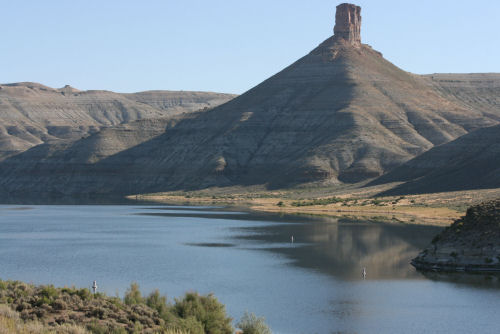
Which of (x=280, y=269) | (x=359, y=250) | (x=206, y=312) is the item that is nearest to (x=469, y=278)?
(x=280, y=269)

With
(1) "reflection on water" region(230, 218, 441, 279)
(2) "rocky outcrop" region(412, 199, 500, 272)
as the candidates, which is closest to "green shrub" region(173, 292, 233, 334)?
(1) "reflection on water" region(230, 218, 441, 279)

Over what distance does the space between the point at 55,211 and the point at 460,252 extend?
92150 millimetres

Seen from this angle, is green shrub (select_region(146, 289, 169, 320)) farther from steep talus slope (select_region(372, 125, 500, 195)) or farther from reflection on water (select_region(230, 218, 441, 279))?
steep talus slope (select_region(372, 125, 500, 195))

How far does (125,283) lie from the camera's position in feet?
168

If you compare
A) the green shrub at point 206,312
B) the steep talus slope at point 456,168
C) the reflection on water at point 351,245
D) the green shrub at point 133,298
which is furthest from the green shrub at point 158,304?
the steep talus slope at point 456,168

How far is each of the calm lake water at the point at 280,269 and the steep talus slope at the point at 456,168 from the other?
136ft

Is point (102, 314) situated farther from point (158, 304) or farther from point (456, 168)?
point (456, 168)

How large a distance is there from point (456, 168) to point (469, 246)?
299ft

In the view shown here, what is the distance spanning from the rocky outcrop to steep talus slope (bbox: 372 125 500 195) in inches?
2854

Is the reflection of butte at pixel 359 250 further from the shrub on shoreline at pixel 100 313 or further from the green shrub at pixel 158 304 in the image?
the green shrub at pixel 158 304

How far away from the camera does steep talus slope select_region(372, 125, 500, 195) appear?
458 ft

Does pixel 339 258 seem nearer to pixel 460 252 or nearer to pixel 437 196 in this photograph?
pixel 460 252

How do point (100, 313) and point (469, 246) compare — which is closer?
point (100, 313)

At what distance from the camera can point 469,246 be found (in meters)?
60.0
